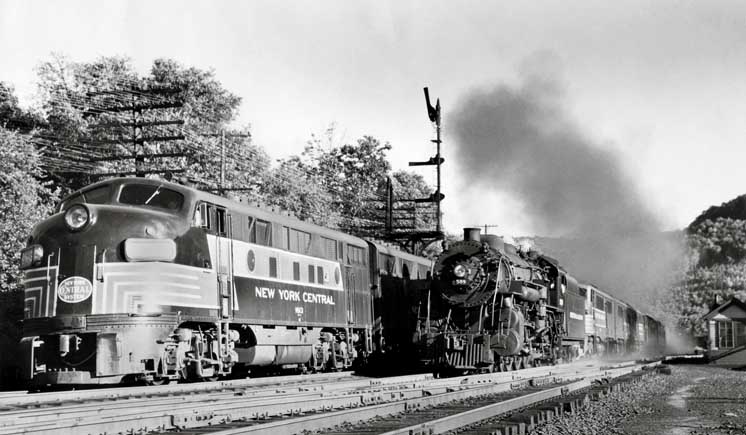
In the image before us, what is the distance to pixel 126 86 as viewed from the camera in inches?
1855

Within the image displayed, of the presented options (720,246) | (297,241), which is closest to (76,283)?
(297,241)

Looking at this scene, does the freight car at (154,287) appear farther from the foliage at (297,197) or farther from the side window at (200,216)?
the foliage at (297,197)

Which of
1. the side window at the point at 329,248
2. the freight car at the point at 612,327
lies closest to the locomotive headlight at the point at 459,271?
the side window at the point at 329,248

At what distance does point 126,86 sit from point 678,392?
35.4m

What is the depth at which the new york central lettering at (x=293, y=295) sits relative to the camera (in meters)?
19.8

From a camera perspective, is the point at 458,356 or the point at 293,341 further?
the point at 458,356

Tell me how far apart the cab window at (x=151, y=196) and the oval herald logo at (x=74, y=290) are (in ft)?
6.39

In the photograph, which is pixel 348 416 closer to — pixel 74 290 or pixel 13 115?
pixel 74 290

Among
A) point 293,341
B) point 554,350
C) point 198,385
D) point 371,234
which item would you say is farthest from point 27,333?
point 371,234

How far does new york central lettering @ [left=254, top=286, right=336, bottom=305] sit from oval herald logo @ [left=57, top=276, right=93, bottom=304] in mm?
4543

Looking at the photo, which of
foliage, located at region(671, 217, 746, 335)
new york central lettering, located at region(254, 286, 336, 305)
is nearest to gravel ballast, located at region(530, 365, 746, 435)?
new york central lettering, located at region(254, 286, 336, 305)

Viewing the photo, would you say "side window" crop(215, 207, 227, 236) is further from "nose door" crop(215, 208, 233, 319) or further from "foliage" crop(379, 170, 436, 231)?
"foliage" crop(379, 170, 436, 231)

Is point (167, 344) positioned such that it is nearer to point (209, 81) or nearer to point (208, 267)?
point (208, 267)

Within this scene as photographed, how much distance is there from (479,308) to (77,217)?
12.4 metres
